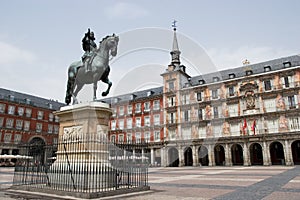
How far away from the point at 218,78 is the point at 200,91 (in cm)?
A: 347

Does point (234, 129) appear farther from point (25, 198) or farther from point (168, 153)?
point (25, 198)

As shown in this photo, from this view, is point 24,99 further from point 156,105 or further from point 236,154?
point 236,154

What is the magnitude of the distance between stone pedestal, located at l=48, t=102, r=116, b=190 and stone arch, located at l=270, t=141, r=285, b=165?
30701 millimetres

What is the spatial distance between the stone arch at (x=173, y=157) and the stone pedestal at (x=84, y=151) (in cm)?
3014

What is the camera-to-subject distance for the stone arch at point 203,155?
35525 millimetres

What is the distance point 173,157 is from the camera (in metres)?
38.6

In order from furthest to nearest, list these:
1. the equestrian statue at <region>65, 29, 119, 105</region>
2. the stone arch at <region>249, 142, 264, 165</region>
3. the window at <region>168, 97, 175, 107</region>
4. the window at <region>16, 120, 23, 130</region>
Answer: the window at <region>16, 120, 23, 130</region> → the window at <region>168, 97, 175, 107</region> → the stone arch at <region>249, 142, 264, 165</region> → the equestrian statue at <region>65, 29, 119, 105</region>

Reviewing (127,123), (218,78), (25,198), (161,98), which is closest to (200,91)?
(218,78)

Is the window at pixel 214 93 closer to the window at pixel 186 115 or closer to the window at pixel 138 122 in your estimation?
the window at pixel 186 115

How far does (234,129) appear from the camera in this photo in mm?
33906

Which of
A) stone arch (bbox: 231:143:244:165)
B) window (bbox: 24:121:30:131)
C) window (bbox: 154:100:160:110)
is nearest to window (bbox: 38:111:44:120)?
window (bbox: 24:121:30:131)

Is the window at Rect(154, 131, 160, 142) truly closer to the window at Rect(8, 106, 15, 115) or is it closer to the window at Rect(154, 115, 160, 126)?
the window at Rect(154, 115, 160, 126)

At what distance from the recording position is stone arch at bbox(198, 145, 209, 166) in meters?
35.5

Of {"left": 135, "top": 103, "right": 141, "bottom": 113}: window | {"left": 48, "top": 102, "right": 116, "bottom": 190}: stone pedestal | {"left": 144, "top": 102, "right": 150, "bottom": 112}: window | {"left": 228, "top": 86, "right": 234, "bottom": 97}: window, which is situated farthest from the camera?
{"left": 135, "top": 103, "right": 141, "bottom": 113}: window
